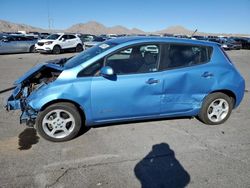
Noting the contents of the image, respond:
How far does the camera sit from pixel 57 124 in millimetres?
4125

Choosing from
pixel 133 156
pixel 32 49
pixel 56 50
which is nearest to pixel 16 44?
pixel 32 49

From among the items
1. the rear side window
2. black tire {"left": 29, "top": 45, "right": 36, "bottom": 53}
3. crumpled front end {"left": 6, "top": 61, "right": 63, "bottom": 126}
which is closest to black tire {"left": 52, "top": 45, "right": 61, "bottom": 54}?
black tire {"left": 29, "top": 45, "right": 36, "bottom": 53}

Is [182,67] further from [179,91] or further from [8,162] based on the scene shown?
[8,162]

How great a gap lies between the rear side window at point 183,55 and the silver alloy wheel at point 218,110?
0.88 m

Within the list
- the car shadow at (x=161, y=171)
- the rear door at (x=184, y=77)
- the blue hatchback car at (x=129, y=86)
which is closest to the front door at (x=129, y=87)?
the blue hatchback car at (x=129, y=86)

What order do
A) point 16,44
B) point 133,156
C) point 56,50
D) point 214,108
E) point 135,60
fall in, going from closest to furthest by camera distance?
point 133,156 → point 135,60 → point 214,108 → point 16,44 → point 56,50

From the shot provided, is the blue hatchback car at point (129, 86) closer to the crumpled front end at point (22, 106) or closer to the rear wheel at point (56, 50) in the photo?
the crumpled front end at point (22, 106)

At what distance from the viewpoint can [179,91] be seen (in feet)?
14.8

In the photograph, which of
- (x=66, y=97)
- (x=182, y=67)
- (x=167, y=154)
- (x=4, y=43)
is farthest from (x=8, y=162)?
(x=4, y=43)

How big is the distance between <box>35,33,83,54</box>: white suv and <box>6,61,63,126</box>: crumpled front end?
1615 cm

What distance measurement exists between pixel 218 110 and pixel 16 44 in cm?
1935

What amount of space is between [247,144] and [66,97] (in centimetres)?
309

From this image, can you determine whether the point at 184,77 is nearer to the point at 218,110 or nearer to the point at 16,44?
the point at 218,110

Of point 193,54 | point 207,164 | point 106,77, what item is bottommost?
point 207,164
